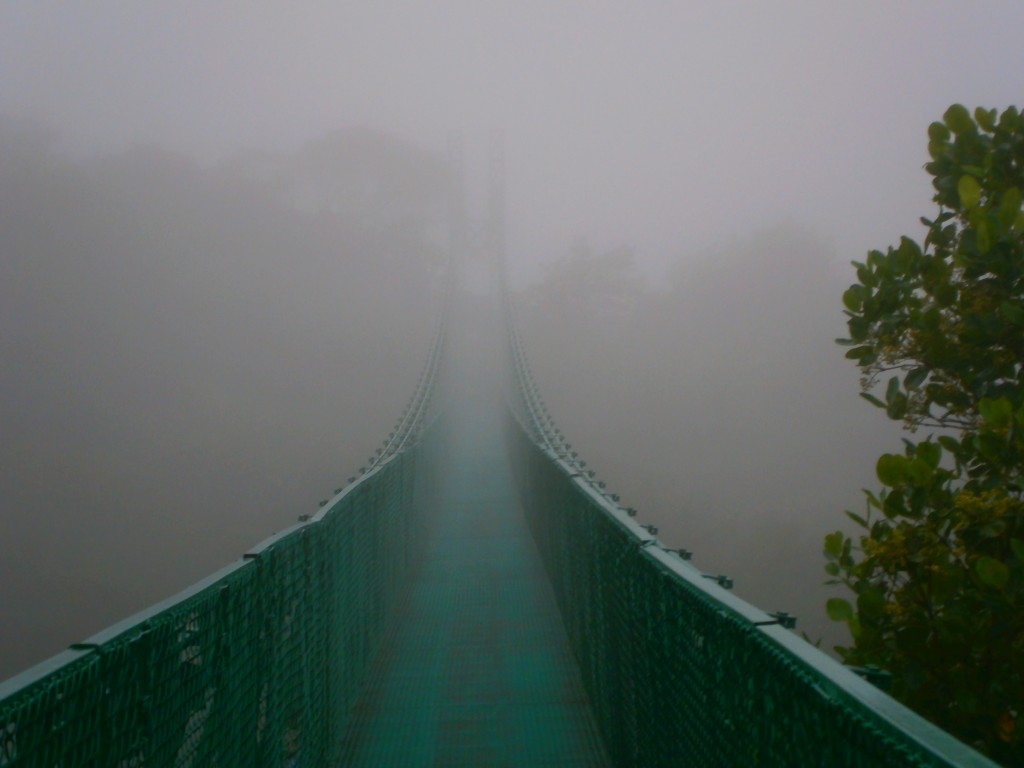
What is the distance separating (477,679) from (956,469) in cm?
244

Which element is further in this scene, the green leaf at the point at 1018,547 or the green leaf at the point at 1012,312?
the green leaf at the point at 1012,312

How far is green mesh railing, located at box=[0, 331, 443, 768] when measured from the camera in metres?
1.51

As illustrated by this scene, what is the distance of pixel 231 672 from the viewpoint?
2359 mm

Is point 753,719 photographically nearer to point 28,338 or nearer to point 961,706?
point 961,706

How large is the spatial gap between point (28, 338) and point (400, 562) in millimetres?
53752

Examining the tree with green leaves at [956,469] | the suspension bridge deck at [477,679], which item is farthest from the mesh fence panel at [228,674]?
the tree with green leaves at [956,469]

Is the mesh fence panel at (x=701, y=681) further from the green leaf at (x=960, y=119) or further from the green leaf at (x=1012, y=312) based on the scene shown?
the green leaf at (x=960, y=119)

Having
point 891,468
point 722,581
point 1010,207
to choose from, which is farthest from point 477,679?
point 1010,207

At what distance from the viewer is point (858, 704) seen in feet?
4.09

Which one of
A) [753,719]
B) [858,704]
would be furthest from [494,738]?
[858,704]

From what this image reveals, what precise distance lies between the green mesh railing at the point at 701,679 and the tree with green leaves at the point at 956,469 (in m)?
0.48

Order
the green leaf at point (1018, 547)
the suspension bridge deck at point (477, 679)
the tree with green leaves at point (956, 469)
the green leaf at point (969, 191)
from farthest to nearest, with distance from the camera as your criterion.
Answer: the suspension bridge deck at point (477, 679) < the green leaf at point (969, 191) < the tree with green leaves at point (956, 469) < the green leaf at point (1018, 547)

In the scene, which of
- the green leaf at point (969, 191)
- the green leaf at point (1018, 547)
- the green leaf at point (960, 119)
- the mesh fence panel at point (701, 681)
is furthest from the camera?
the green leaf at point (960, 119)

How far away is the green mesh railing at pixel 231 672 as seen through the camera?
151 centimetres
